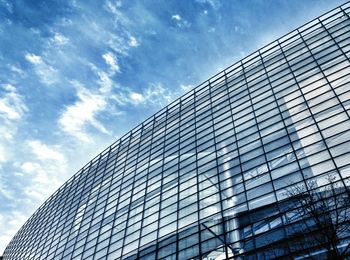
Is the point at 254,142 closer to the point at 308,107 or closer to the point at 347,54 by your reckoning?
the point at 308,107

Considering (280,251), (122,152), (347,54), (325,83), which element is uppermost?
(122,152)

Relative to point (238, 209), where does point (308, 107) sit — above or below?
above

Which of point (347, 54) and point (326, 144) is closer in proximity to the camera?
point (326, 144)

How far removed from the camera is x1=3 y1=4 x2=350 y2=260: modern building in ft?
73.1

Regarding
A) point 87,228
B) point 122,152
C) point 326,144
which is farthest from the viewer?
point 122,152

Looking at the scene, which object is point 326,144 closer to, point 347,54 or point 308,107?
point 308,107

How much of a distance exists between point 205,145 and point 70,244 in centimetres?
2125

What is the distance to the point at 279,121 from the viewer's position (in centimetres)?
2872

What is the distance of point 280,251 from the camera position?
18.8m

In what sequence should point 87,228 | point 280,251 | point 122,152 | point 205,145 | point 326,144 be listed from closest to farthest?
point 280,251 → point 326,144 → point 205,145 → point 87,228 → point 122,152

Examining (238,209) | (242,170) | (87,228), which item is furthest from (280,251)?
(87,228)

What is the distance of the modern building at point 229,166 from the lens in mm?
22281

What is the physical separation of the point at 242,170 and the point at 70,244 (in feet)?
81.0

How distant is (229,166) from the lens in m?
28.4
